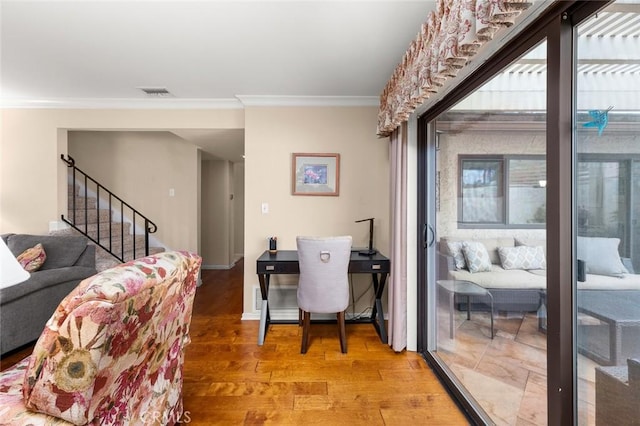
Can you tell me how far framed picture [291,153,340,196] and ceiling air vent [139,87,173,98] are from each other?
1495mm

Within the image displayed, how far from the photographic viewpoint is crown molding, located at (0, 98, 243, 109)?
3.02 m

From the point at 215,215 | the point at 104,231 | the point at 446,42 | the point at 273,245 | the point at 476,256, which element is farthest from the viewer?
the point at 215,215

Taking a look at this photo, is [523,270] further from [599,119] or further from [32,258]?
[32,258]

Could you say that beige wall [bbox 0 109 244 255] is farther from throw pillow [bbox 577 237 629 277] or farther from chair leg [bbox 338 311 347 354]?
throw pillow [bbox 577 237 629 277]

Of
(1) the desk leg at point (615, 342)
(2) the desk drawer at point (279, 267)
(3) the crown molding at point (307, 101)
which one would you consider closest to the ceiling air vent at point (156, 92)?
(3) the crown molding at point (307, 101)

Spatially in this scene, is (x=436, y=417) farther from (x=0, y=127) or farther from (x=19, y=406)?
(x=0, y=127)

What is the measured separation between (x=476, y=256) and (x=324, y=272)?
1.12 m

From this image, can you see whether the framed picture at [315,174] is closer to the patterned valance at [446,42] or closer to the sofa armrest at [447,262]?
the patterned valance at [446,42]

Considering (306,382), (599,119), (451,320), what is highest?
(599,119)

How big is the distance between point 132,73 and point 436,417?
3564 millimetres

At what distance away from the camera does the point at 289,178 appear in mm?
2982

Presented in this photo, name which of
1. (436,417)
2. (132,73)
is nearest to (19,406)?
(436,417)

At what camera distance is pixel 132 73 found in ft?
7.89

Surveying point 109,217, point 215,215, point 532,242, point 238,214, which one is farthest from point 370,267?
point 238,214
